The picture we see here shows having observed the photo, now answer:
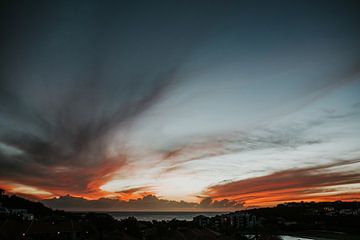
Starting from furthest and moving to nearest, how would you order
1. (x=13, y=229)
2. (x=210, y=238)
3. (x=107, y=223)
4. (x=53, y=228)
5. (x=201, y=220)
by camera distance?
(x=201, y=220), (x=107, y=223), (x=53, y=228), (x=13, y=229), (x=210, y=238)

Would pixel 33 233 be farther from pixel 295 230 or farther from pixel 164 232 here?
pixel 295 230

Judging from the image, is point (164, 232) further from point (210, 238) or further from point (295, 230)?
point (295, 230)

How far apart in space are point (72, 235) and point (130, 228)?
9275 millimetres

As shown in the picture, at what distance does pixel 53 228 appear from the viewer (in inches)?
1692

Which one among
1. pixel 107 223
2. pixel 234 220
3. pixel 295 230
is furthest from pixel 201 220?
pixel 107 223

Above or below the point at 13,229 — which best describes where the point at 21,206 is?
above

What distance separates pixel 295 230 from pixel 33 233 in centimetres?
8445

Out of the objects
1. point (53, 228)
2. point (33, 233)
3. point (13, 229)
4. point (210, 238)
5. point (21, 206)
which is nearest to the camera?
point (210, 238)

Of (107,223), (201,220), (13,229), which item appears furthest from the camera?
(201,220)

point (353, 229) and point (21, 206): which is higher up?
point (21, 206)

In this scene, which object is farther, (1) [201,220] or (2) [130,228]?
(1) [201,220]

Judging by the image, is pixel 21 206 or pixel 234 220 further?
pixel 234 220

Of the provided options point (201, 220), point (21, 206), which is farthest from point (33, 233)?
point (201, 220)

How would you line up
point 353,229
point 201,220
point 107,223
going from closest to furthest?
1. point 107,223
2. point 353,229
3. point 201,220
